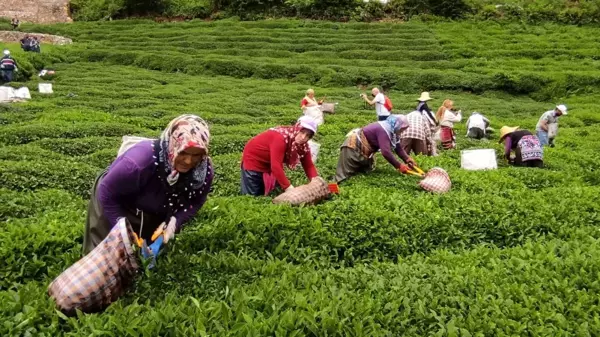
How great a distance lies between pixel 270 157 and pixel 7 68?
1610 cm

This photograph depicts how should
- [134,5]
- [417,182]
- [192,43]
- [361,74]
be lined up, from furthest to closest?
1. [134,5]
2. [192,43]
3. [361,74]
4. [417,182]

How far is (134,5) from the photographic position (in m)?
41.7

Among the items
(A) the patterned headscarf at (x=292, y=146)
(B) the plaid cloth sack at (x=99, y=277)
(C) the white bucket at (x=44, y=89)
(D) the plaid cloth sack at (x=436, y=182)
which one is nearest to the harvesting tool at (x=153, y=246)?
(B) the plaid cloth sack at (x=99, y=277)

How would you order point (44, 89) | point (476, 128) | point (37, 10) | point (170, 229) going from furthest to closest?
point (37, 10) → point (44, 89) → point (476, 128) → point (170, 229)

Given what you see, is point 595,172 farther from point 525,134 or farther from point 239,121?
point 239,121

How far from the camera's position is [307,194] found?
5977 millimetres

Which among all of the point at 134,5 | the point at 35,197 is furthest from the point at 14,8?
the point at 35,197

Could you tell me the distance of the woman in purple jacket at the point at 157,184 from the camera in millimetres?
3551

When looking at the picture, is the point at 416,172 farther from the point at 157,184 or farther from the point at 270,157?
Answer: the point at 157,184

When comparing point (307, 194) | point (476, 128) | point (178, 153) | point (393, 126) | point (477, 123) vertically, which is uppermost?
point (178, 153)

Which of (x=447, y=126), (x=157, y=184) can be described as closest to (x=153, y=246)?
(x=157, y=184)

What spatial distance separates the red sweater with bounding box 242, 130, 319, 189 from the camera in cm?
600

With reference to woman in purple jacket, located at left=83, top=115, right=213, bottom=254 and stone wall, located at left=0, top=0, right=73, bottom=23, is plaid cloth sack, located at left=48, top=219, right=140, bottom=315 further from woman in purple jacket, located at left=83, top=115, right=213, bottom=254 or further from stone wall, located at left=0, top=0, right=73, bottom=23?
stone wall, located at left=0, top=0, right=73, bottom=23

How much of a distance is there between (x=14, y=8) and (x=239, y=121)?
3695cm
